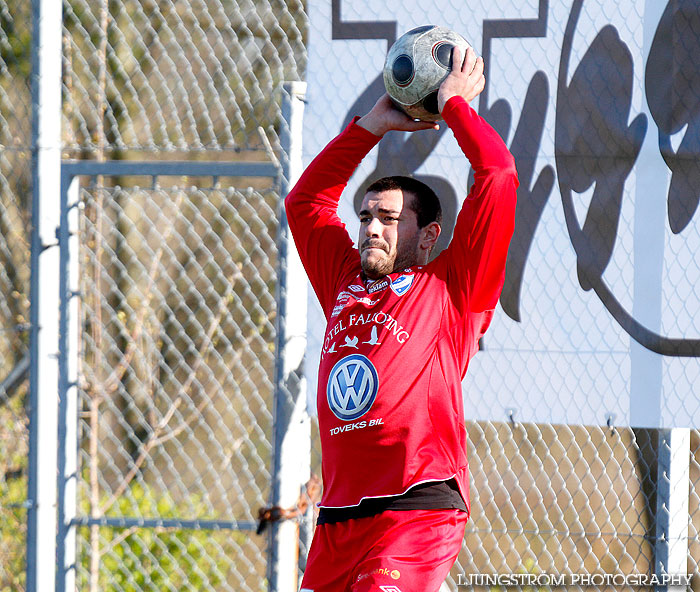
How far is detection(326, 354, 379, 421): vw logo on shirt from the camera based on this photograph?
256cm

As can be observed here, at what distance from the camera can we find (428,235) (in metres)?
2.81

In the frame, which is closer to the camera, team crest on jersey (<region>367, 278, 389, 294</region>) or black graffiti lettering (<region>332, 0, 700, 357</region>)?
team crest on jersey (<region>367, 278, 389, 294</region>)

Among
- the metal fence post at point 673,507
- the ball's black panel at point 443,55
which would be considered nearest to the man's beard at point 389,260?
the ball's black panel at point 443,55

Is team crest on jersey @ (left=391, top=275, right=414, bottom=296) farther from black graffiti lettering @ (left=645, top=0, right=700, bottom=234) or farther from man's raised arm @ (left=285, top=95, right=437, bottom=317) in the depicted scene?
black graffiti lettering @ (left=645, top=0, right=700, bottom=234)

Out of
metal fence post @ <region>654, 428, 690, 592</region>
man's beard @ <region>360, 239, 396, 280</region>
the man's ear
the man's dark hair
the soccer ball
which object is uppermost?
the soccer ball

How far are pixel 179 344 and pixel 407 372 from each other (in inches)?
205

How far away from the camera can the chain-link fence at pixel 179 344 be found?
177 inches

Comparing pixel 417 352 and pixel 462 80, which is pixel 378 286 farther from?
pixel 462 80

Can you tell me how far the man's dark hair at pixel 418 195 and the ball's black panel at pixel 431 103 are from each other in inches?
9.3

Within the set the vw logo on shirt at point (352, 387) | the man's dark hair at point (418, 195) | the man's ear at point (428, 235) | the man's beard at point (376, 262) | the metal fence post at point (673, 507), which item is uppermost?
the man's dark hair at point (418, 195)

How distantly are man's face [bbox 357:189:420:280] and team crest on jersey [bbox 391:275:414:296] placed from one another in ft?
0.16

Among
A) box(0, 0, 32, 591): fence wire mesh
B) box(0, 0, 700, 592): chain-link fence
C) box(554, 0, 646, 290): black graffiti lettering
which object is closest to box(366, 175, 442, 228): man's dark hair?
box(554, 0, 646, 290): black graffiti lettering

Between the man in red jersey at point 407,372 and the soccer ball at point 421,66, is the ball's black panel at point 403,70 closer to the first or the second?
the soccer ball at point 421,66

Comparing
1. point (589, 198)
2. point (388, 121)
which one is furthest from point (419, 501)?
point (589, 198)
